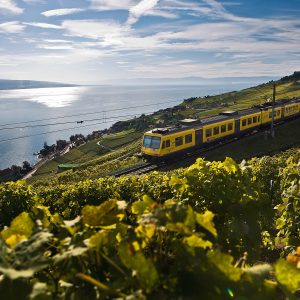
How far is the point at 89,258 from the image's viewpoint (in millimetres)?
1886

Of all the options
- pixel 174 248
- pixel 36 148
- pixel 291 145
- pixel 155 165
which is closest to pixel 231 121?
pixel 291 145

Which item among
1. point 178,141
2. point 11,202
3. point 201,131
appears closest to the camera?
point 11,202

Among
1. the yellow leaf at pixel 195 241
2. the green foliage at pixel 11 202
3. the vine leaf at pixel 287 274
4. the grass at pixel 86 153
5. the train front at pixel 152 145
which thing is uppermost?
the yellow leaf at pixel 195 241

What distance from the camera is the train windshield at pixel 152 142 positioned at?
2744cm

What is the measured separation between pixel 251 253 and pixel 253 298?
204cm

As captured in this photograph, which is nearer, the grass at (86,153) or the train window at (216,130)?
the train window at (216,130)

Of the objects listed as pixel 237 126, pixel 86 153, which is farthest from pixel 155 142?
pixel 86 153

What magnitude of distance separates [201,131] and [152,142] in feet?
16.4

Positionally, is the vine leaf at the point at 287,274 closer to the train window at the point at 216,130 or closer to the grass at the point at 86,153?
the train window at the point at 216,130

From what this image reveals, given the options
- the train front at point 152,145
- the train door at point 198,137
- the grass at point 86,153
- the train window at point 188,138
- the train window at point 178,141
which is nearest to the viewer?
the train front at point 152,145

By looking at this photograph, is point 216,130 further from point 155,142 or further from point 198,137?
point 155,142

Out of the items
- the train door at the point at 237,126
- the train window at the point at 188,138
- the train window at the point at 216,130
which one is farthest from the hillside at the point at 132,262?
the train door at the point at 237,126

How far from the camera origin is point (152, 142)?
28.0 metres

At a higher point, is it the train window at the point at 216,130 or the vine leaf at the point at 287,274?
the vine leaf at the point at 287,274
